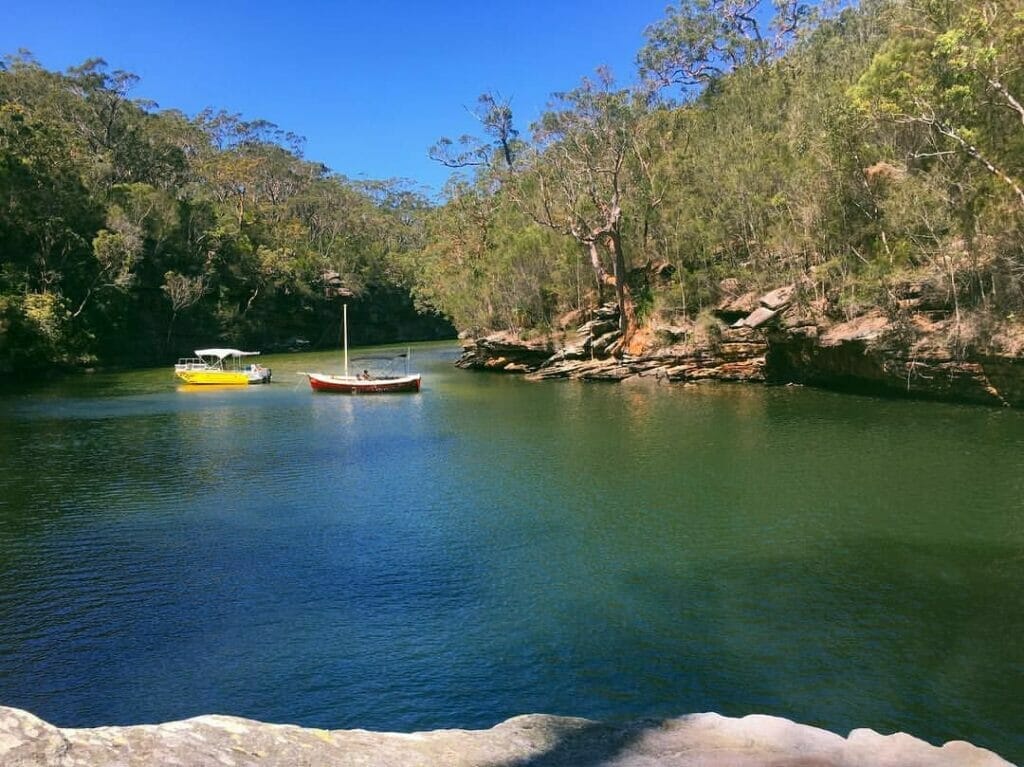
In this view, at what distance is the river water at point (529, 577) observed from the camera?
10.1m

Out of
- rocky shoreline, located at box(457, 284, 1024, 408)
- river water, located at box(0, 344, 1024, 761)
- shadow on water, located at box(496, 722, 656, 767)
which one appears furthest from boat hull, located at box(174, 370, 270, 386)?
shadow on water, located at box(496, 722, 656, 767)

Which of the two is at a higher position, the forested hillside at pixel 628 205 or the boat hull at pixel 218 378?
the forested hillside at pixel 628 205

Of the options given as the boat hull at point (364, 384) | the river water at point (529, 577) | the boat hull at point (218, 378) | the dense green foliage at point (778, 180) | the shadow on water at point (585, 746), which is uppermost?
the dense green foliage at point (778, 180)

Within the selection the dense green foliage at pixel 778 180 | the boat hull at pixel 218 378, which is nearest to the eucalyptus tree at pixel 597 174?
the dense green foliage at pixel 778 180

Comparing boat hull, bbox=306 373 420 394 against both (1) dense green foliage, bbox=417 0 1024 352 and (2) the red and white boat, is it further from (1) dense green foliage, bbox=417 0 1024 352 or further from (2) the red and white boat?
(1) dense green foliage, bbox=417 0 1024 352

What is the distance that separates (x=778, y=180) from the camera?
4216 centimetres

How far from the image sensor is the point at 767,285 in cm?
4178

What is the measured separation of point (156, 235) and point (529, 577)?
65.9m

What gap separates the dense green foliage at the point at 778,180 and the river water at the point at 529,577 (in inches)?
317

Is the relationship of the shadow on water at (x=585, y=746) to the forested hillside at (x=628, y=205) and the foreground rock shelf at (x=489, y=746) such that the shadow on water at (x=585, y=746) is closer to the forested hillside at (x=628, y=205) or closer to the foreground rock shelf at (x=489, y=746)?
the foreground rock shelf at (x=489, y=746)

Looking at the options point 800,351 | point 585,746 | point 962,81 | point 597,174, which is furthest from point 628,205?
point 585,746

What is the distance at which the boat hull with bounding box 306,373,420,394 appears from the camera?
145 feet

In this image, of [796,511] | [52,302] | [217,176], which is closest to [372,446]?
[796,511]

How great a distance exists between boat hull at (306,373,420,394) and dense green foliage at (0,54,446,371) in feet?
70.3
